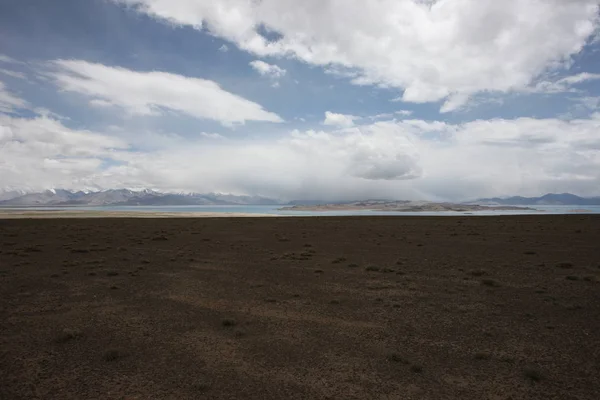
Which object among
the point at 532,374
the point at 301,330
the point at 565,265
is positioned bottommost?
the point at 301,330

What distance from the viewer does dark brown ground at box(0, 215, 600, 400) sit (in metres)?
6.61

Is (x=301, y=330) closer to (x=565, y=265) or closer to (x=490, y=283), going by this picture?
(x=490, y=283)

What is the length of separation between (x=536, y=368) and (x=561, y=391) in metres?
0.86

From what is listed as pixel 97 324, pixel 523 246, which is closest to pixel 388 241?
pixel 523 246

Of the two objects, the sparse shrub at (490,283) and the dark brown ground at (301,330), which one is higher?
the sparse shrub at (490,283)

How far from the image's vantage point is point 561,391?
20.7ft

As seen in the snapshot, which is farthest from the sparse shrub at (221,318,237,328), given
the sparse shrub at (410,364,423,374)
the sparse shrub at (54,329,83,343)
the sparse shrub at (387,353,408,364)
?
the sparse shrub at (410,364,423,374)

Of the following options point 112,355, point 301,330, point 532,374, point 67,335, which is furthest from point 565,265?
point 67,335

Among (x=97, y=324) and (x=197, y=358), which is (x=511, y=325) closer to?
(x=197, y=358)

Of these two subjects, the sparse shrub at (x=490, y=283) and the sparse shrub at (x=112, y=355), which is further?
the sparse shrub at (x=490, y=283)

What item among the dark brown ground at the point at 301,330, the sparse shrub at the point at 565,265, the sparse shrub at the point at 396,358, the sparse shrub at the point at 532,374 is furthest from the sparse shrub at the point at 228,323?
the sparse shrub at the point at 565,265

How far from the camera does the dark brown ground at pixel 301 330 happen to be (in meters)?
6.61

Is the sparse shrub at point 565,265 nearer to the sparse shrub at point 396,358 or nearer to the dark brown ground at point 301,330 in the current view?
the dark brown ground at point 301,330

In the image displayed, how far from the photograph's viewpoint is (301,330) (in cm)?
948
